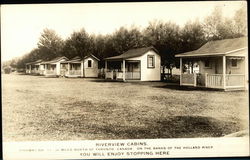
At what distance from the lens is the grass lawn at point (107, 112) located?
418 cm

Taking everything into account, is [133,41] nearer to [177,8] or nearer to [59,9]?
[177,8]

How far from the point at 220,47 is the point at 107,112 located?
2.01 metres

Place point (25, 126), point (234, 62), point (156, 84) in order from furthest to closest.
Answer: point (156, 84)
point (234, 62)
point (25, 126)

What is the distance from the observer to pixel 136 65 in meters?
5.06

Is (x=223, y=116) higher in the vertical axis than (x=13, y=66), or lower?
lower

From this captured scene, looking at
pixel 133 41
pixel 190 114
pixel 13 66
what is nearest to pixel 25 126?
pixel 13 66

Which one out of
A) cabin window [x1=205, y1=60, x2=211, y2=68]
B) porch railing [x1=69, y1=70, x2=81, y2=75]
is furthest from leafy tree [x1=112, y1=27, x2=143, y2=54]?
cabin window [x1=205, y1=60, x2=211, y2=68]

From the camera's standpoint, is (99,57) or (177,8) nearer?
(177,8)

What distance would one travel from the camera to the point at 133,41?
4.62m

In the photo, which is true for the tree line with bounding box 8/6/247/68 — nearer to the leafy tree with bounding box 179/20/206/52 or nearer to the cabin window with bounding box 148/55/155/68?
the leafy tree with bounding box 179/20/206/52

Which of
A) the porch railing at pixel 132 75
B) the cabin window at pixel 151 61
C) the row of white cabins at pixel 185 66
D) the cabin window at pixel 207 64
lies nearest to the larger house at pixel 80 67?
the row of white cabins at pixel 185 66

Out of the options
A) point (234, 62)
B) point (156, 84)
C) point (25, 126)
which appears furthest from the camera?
point (156, 84)

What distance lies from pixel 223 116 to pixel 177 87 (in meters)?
0.88

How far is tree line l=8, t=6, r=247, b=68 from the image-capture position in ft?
14.3
